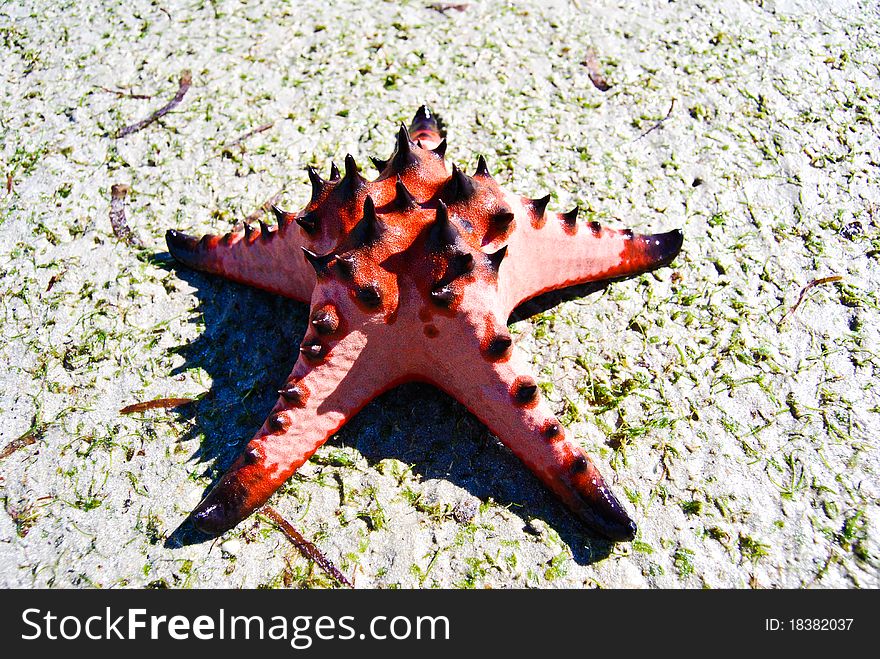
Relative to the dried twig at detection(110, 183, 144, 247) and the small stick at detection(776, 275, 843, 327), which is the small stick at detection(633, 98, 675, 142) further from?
the dried twig at detection(110, 183, 144, 247)

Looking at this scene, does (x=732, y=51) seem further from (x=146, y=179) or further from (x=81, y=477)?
(x=81, y=477)

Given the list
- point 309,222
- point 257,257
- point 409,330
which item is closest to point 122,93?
point 257,257

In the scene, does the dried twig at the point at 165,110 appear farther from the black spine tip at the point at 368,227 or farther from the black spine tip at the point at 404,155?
the black spine tip at the point at 368,227

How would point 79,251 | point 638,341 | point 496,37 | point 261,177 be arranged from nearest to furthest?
point 638,341
point 79,251
point 261,177
point 496,37

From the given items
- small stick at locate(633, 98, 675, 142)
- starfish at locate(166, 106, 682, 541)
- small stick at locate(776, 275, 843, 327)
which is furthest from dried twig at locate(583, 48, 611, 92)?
starfish at locate(166, 106, 682, 541)

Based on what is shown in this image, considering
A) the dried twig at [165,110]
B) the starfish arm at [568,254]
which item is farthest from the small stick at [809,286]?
the dried twig at [165,110]
